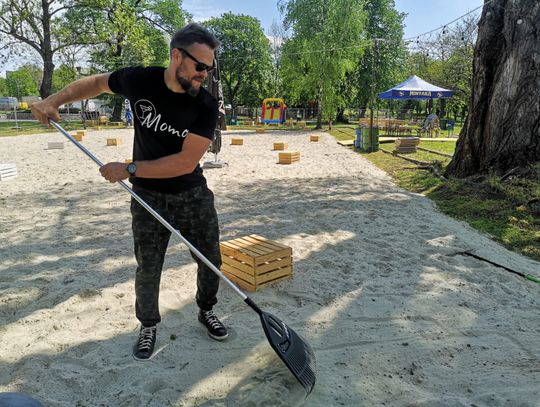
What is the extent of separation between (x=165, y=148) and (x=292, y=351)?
156cm

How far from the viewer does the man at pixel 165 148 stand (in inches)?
106

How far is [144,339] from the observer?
3.17 m

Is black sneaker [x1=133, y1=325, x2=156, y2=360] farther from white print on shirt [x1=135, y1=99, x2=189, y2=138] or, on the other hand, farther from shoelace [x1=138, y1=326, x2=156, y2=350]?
white print on shirt [x1=135, y1=99, x2=189, y2=138]

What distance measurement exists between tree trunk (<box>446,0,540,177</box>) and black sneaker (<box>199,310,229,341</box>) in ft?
25.3

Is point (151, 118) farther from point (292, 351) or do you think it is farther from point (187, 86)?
point (292, 351)

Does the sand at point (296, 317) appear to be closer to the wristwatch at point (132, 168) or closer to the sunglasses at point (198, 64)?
the wristwatch at point (132, 168)

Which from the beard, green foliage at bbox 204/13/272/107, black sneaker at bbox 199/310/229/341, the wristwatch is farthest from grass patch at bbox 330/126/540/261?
green foliage at bbox 204/13/272/107

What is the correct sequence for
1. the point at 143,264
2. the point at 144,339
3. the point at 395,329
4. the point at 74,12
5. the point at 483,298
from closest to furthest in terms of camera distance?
the point at 143,264 < the point at 144,339 < the point at 395,329 < the point at 483,298 < the point at 74,12

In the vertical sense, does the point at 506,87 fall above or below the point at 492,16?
below

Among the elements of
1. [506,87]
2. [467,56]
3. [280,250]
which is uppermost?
[467,56]

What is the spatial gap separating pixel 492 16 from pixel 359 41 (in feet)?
76.1

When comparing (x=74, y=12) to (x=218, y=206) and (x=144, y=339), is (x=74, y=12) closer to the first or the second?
(x=218, y=206)

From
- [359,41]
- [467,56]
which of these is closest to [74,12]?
[359,41]

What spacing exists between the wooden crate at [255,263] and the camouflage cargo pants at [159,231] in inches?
44.8
